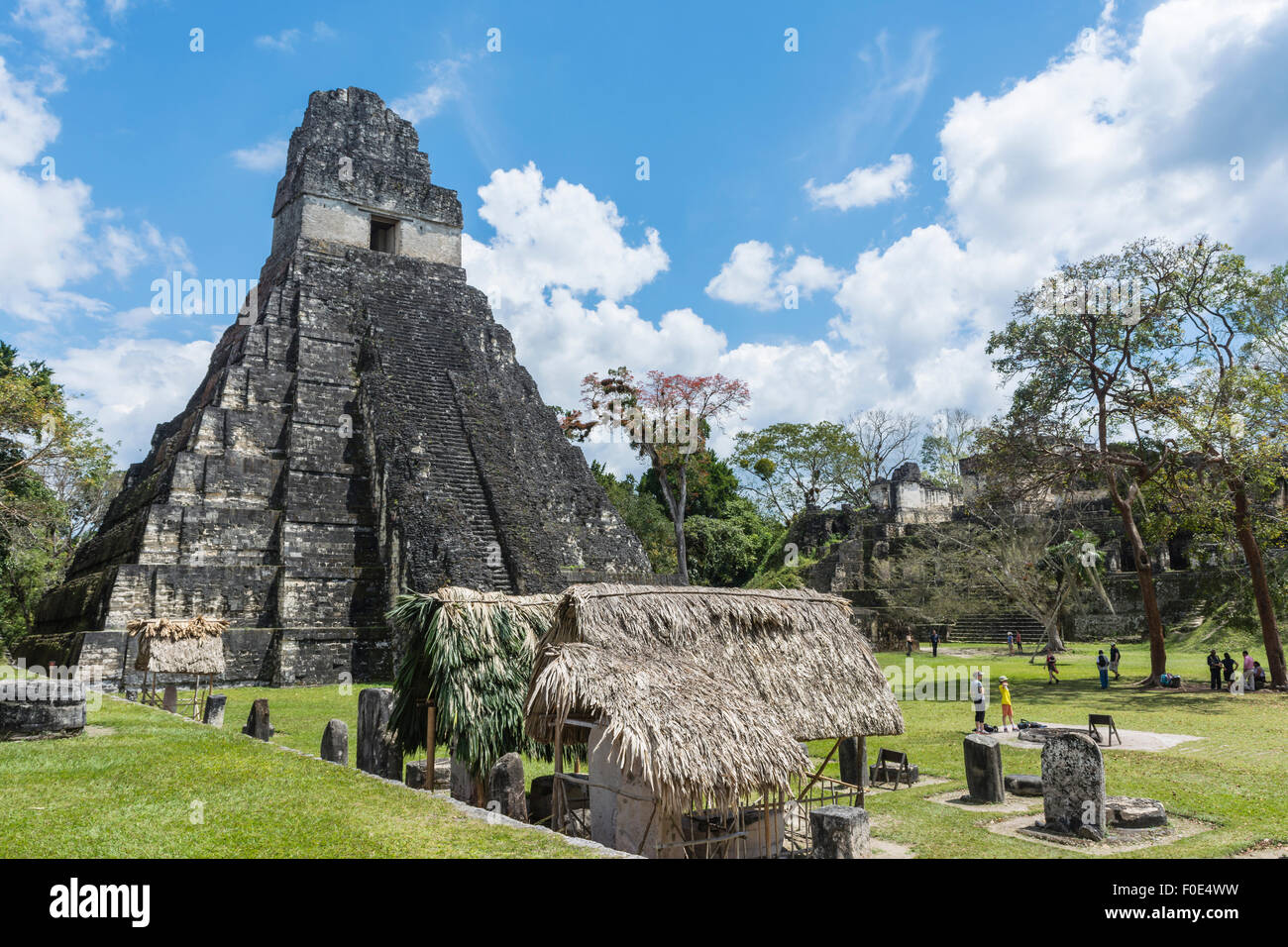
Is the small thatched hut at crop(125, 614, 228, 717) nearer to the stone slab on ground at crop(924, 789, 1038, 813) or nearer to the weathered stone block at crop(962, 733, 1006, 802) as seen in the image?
the stone slab on ground at crop(924, 789, 1038, 813)

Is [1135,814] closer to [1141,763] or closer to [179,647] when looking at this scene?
[1141,763]

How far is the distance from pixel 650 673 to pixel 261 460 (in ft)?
46.1

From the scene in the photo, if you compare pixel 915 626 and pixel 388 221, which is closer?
pixel 388 221

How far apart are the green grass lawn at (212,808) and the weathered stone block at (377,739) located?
1.06 metres

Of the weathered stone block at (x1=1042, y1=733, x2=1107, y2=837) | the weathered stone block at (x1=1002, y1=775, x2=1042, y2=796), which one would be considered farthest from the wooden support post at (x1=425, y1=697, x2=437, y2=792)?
the weathered stone block at (x1=1002, y1=775, x2=1042, y2=796)

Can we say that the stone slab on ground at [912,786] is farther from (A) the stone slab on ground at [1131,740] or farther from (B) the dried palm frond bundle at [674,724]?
(B) the dried palm frond bundle at [674,724]

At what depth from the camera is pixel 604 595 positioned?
725cm

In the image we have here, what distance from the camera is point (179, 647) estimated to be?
1287 centimetres

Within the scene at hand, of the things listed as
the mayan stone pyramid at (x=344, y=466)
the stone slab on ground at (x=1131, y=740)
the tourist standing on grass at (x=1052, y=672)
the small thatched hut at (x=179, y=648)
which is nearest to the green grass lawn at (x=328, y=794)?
the stone slab on ground at (x=1131, y=740)

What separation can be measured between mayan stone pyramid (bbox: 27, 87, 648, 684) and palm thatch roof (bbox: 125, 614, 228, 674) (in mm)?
2509

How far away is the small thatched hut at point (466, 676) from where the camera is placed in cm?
805

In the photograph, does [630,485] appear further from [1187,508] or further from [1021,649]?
[1187,508]

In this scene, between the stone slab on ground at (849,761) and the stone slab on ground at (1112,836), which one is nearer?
the stone slab on ground at (1112,836)
